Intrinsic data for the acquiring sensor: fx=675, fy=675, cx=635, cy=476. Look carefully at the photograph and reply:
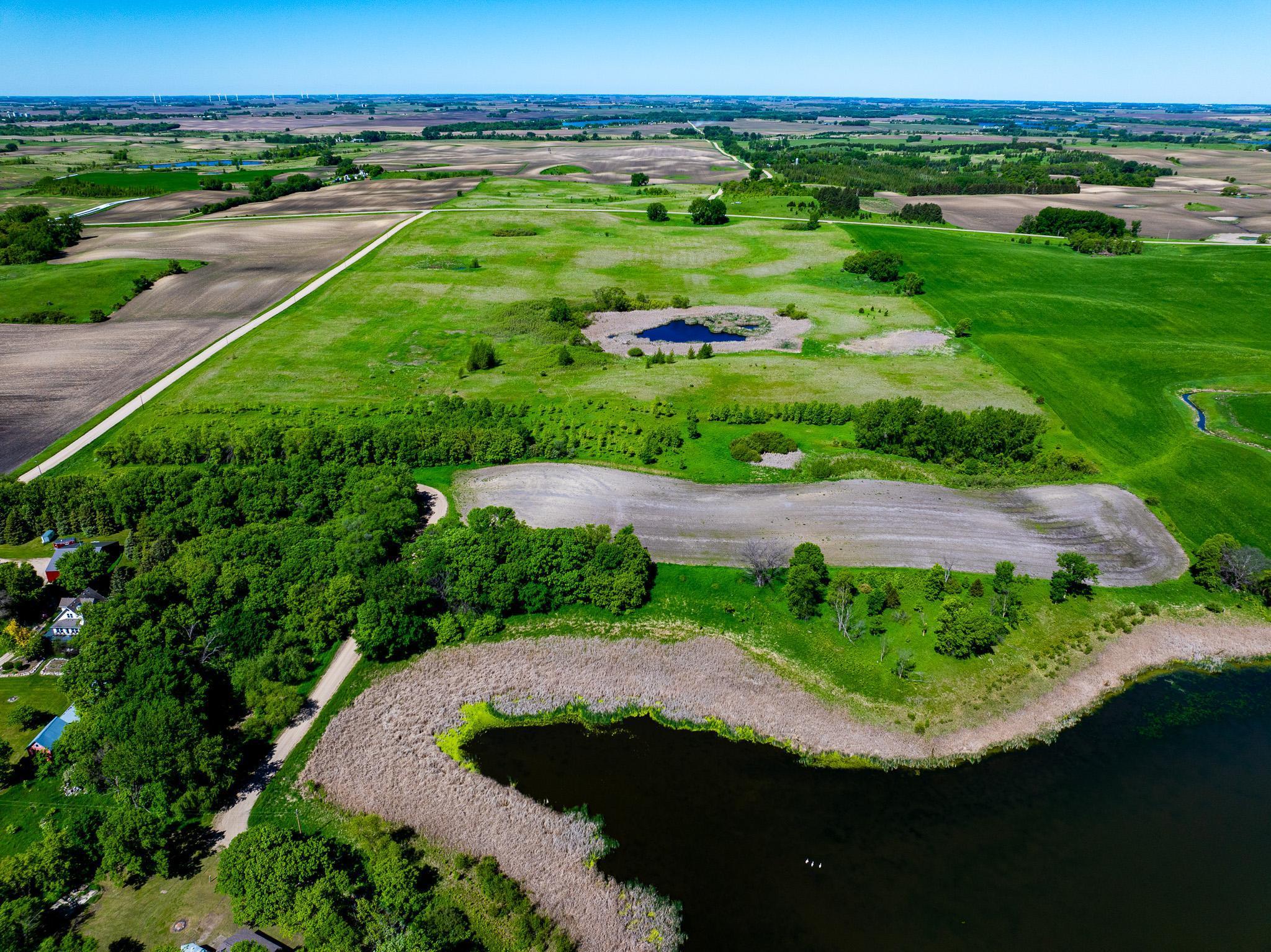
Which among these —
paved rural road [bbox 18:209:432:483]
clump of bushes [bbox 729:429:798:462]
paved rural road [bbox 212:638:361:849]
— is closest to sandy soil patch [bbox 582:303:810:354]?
clump of bushes [bbox 729:429:798:462]

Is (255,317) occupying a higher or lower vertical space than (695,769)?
higher

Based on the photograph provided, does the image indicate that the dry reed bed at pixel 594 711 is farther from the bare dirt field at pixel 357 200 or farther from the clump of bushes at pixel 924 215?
the bare dirt field at pixel 357 200

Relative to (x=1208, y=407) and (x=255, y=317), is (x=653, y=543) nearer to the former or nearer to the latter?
(x=1208, y=407)

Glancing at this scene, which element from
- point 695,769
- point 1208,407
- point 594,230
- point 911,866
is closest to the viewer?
point 911,866

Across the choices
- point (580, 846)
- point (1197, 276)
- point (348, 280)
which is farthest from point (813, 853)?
point (1197, 276)

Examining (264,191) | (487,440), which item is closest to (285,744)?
(487,440)

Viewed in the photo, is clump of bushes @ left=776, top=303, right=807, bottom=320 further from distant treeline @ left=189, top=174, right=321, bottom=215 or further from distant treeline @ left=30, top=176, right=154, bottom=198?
distant treeline @ left=30, top=176, right=154, bottom=198

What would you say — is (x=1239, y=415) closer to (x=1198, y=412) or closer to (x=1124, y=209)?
(x=1198, y=412)
